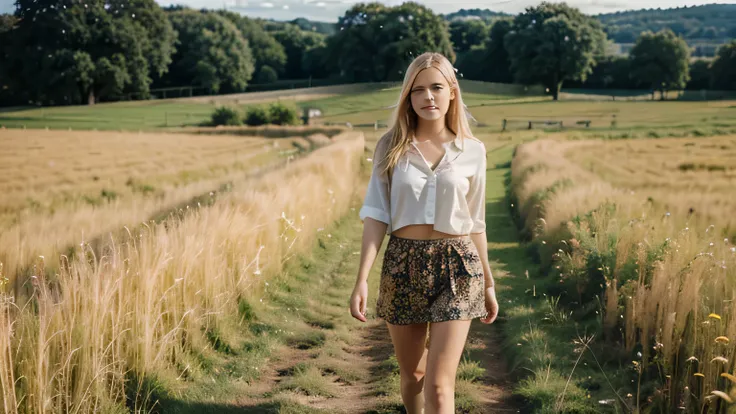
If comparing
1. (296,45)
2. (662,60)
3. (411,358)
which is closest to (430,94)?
(411,358)

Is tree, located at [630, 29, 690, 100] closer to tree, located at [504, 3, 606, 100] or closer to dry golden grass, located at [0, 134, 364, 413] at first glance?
tree, located at [504, 3, 606, 100]

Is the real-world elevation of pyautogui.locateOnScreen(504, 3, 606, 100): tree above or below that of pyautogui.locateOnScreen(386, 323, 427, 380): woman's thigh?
above

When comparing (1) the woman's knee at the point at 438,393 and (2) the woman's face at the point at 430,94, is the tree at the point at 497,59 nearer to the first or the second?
(2) the woman's face at the point at 430,94

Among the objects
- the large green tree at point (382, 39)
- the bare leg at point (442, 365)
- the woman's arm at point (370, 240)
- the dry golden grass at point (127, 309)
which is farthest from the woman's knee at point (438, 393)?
the large green tree at point (382, 39)

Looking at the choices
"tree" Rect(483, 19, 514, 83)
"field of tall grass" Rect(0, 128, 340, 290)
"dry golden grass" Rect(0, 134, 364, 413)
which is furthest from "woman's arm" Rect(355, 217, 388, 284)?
"tree" Rect(483, 19, 514, 83)

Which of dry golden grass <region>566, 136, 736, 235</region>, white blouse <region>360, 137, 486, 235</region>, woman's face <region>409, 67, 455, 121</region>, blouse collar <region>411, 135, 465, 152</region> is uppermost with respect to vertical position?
woman's face <region>409, 67, 455, 121</region>

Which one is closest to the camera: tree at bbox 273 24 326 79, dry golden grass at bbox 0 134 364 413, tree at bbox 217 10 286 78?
dry golden grass at bbox 0 134 364 413

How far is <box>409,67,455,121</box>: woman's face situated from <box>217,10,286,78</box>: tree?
26099 millimetres

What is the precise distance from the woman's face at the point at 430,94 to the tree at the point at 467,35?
20.9 m

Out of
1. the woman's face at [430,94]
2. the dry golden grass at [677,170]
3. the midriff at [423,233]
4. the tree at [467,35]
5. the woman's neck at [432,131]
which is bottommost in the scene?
the dry golden grass at [677,170]

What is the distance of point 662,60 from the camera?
56.6 ft

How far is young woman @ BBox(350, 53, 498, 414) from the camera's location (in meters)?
3.54

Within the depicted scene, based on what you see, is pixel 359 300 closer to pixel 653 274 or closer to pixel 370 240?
pixel 370 240

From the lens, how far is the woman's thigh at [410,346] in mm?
3727
